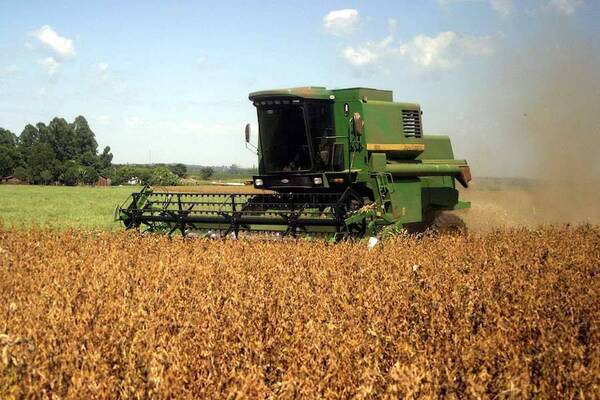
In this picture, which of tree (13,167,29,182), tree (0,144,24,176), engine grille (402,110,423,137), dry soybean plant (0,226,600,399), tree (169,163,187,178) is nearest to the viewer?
dry soybean plant (0,226,600,399)

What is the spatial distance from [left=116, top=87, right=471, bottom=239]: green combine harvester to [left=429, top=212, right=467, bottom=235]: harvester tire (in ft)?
2.41

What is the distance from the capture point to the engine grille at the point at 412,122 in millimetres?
12766

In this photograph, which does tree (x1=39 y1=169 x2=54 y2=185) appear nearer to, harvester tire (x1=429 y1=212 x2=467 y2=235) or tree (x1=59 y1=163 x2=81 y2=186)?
tree (x1=59 y1=163 x2=81 y2=186)

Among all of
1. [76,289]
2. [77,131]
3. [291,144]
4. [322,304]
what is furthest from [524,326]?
[77,131]

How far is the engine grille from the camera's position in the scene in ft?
41.9

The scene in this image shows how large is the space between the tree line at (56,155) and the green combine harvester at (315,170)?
83.0m

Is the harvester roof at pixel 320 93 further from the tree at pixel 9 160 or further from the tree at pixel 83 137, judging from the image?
the tree at pixel 83 137

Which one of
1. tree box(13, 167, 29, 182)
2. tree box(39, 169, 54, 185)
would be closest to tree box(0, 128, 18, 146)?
tree box(13, 167, 29, 182)

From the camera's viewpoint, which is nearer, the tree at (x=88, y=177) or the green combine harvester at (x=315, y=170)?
the green combine harvester at (x=315, y=170)

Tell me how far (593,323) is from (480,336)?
86 centimetres

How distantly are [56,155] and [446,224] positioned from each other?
394 feet

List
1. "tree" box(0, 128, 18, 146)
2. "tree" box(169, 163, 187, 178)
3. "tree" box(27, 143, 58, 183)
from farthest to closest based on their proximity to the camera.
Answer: "tree" box(0, 128, 18, 146) → "tree" box(27, 143, 58, 183) → "tree" box(169, 163, 187, 178)

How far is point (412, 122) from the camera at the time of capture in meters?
13.0

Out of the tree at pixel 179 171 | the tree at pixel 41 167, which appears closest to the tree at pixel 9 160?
the tree at pixel 41 167
